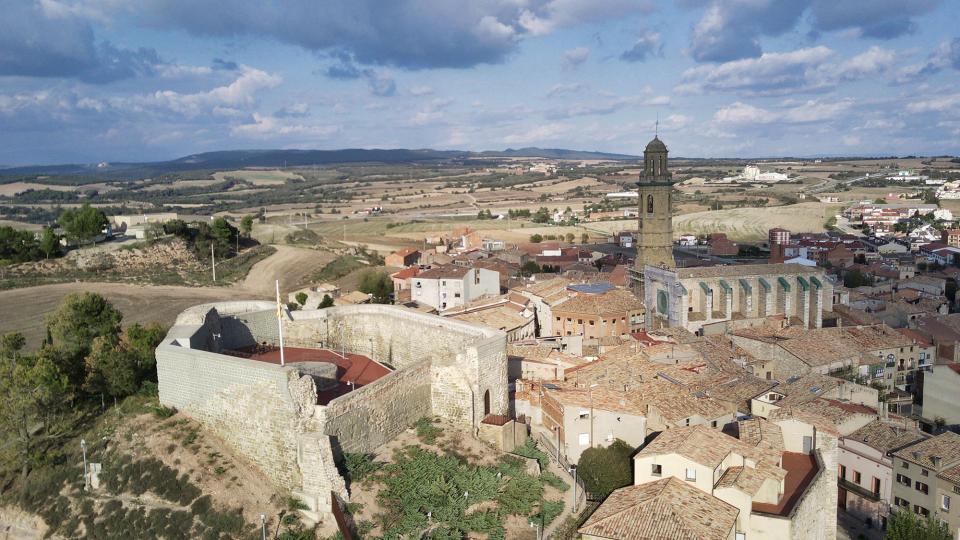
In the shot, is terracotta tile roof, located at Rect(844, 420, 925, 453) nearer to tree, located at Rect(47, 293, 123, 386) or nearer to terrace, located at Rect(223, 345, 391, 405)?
terrace, located at Rect(223, 345, 391, 405)

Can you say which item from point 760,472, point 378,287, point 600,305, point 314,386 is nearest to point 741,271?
point 600,305

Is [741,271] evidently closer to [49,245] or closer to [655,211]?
[655,211]

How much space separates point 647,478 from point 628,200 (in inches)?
5100

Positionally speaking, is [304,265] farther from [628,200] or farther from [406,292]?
[628,200]

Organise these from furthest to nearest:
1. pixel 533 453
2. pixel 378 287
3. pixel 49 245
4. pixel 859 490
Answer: pixel 49 245, pixel 378 287, pixel 859 490, pixel 533 453

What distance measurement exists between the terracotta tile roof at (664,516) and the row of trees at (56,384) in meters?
12.0

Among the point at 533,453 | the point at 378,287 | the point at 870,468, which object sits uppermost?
the point at 533,453

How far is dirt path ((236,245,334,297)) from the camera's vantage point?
53.0 m

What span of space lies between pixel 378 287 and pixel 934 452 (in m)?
31.1

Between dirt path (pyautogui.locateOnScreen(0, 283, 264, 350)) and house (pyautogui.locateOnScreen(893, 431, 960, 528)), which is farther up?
dirt path (pyautogui.locateOnScreen(0, 283, 264, 350))

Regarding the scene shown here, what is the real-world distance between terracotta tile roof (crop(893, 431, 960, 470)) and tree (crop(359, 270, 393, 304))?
27666 mm

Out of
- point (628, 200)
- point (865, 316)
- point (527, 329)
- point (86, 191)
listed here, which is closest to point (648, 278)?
point (527, 329)

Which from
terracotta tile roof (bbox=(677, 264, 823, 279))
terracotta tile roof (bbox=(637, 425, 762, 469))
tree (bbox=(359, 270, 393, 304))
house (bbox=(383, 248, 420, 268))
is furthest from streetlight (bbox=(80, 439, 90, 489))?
house (bbox=(383, 248, 420, 268))

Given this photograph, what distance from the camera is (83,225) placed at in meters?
57.8
